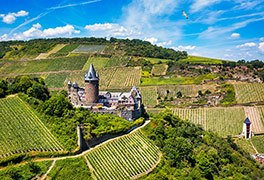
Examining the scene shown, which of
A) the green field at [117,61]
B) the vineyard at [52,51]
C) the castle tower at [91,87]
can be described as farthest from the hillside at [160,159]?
the vineyard at [52,51]

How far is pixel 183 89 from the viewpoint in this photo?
358ft

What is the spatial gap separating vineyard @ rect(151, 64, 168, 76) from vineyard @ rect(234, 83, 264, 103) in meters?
26.7

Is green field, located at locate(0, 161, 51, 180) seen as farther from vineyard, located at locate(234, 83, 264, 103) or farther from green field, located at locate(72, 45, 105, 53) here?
green field, located at locate(72, 45, 105, 53)

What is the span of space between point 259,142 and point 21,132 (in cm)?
5472

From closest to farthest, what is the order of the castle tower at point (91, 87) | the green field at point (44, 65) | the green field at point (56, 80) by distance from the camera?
the castle tower at point (91, 87) → the green field at point (56, 80) → the green field at point (44, 65)

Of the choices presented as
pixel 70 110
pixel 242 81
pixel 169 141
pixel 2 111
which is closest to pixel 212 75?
pixel 242 81

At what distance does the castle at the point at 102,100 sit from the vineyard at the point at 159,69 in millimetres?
53102

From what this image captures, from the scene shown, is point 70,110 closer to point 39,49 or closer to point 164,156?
point 164,156

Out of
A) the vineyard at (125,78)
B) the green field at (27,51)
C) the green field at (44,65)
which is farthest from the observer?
the green field at (27,51)

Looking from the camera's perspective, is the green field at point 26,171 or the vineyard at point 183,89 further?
the vineyard at point 183,89

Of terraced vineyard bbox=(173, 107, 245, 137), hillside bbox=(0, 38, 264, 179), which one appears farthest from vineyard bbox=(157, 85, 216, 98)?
terraced vineyard bbox=(173, 107, 245, 137)

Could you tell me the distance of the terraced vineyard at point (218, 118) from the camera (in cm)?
8469

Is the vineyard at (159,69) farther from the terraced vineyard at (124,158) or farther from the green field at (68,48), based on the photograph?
the terraced vineyard at (124,158)

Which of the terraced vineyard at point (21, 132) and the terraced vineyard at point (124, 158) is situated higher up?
the terraced vineyard at point (21, 132)
